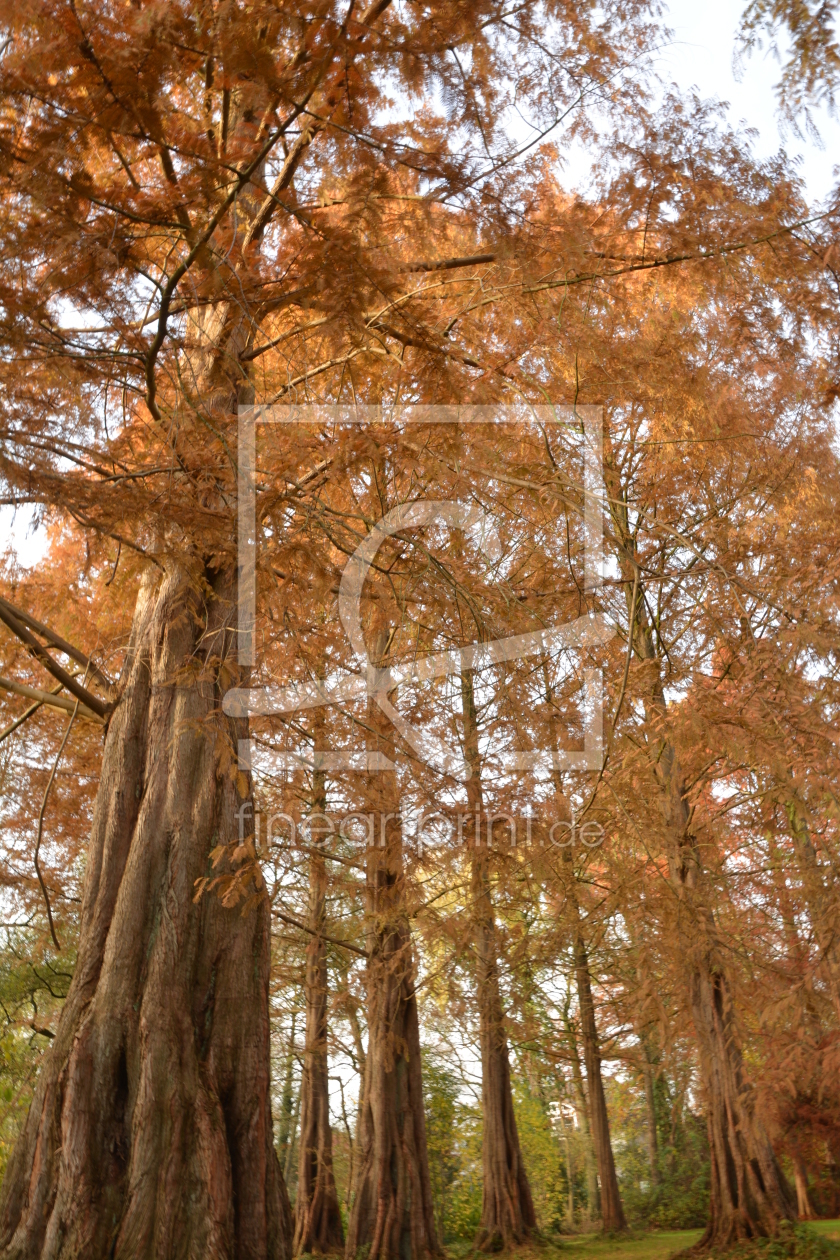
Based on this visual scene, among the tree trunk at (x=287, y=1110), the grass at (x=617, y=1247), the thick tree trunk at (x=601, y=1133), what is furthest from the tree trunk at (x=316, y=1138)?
the thick tree trunk at (x=601, y=1133)

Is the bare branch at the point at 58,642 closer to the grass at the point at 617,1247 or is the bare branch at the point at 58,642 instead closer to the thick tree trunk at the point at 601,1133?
the grass at the point at 617,1247

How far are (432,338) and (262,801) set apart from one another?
5.13 metres

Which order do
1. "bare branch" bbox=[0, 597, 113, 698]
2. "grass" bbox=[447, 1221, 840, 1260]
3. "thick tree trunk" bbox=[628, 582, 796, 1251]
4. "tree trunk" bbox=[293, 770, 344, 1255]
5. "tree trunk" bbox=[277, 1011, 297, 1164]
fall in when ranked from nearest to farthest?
"bare branch" bbox=[0, 597, 113, 698] → "thick tree trunk" bbox=[628, 582, 796, 1251] → "tree trunk" bbox=[293, 770, 344, 1255] → "grass" bbox=[447, 1221, 840, 1260] → "tree trunk" bbox=[277, 1011, 297, 1164]

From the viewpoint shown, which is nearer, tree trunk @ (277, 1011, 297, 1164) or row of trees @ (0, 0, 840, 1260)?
row of trees @ (0, 0, 840, 1260)

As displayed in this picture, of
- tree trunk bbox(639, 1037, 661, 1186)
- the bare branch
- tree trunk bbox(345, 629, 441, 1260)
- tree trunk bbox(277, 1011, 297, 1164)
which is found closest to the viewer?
the bare branch

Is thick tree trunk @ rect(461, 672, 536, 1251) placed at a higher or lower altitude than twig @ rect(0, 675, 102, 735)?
lower

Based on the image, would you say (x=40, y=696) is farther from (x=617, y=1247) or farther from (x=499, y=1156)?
(x=617, y=1247)

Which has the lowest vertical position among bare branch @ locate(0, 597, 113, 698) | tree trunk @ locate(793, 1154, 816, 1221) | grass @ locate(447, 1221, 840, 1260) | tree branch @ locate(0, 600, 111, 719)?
grass @ locate(447, 1221, 840, 1260)

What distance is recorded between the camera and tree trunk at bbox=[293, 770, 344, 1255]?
10.5m

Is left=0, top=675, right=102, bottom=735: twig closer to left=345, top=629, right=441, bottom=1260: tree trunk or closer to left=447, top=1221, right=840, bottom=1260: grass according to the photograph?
left=345, top=629, right=441, bottom=1260: tree trunk

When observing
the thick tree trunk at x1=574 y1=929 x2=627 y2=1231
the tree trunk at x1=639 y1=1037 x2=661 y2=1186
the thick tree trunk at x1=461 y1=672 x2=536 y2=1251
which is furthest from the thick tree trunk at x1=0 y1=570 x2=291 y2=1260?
the tree trunk at x1=639 y1=1037 x2=661 y2=1186

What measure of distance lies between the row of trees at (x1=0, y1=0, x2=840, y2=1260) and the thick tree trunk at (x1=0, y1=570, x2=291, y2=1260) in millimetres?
18

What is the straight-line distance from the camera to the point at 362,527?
24.3ft

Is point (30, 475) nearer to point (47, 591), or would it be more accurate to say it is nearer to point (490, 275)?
point (490, 275)
